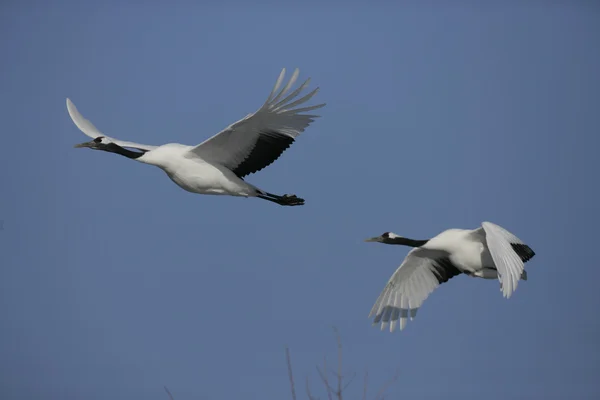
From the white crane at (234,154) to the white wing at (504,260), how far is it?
2822 millimetres

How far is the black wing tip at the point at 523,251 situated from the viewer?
12.4m

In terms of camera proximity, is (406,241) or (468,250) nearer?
(468,250)

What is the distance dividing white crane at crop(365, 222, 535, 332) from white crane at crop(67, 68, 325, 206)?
197 centimetres

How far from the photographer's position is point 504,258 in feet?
35.3

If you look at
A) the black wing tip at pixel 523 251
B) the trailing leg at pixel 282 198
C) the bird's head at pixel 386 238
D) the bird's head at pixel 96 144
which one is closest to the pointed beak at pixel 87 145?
the bird's head at pixel 96 144

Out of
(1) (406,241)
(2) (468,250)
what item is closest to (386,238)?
(1) (406,241)

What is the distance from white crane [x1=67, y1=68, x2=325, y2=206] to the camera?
11.7m

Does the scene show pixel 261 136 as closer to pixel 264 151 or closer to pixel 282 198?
pixel 264 151

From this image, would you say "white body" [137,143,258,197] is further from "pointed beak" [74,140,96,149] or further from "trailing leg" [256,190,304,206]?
"pointed beak" [74,140,96,149]

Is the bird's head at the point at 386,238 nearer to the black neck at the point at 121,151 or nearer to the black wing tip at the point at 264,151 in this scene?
the black wing tip at the point at 264,151

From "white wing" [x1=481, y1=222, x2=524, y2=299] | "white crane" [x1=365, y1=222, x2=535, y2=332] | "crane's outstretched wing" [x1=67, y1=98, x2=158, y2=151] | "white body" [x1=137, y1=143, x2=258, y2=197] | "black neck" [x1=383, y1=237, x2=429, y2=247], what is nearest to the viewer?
"white wing" [x1=481, y1=222, x2=524, y2=299]

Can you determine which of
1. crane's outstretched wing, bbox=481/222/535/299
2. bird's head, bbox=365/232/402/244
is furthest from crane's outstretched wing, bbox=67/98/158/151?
crane's outstretched wing, bbox=481/222/535/299

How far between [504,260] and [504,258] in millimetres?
39

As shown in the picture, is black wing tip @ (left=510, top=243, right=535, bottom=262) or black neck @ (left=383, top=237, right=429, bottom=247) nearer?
black wing tip @ (left=510, top=243, right=535, bottom=262)
